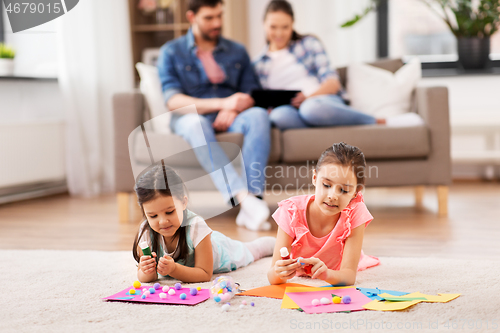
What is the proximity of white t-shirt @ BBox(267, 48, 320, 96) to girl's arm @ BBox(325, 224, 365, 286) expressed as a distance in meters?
1.42

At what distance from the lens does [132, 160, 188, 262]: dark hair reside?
1.20 metres

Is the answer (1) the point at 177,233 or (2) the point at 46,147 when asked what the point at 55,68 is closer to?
(2) the point at 46,147

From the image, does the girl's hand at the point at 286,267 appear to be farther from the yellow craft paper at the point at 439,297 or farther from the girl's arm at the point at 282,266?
the yellow craft paper at the point at 439,297

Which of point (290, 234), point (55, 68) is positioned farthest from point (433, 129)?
point (55, 68)


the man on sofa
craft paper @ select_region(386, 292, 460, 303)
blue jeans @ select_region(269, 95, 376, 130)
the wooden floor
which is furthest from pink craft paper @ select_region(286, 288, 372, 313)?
blue jeans @ select_region(269, 95, 376, 130)

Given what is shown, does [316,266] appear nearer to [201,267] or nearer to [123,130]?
[201,267]

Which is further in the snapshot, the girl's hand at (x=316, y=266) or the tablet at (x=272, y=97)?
the tablet at (x=272, y=97)

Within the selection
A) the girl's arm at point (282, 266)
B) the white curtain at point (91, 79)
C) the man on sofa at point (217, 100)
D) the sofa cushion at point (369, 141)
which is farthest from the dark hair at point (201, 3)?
the girl's arm at point (282, 266)

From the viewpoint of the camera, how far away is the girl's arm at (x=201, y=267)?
1.28 m

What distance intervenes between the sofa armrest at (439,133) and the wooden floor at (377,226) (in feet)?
0.61

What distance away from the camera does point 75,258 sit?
160cm

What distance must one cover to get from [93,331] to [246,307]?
306 mm

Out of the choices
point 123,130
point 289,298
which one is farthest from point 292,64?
point 289,298

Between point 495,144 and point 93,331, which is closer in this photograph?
point 93,331
